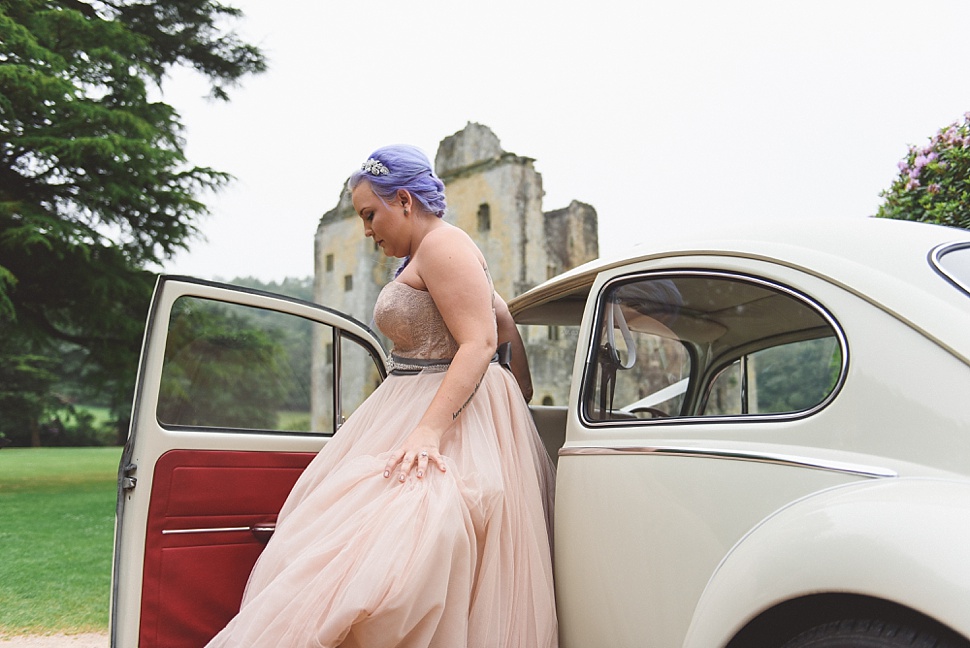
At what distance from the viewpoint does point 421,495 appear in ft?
7.21

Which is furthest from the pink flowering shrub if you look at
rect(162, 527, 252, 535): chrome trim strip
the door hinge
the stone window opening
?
the stone window opening

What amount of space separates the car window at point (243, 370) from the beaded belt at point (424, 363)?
21.2 inches

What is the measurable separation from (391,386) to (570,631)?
3.31 feet

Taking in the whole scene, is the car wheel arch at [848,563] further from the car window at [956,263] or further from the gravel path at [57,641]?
the gravel path at [57,641]

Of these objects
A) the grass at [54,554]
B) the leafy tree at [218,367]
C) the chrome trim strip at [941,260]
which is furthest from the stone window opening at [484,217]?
the chrome trim strip at [941,260]

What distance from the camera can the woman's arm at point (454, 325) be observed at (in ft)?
7.68

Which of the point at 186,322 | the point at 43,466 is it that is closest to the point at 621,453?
the point at 186,322

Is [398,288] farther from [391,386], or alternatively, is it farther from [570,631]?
[570,631]

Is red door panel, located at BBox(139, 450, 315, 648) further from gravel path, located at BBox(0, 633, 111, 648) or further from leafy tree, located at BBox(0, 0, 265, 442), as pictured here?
leafy tree, located at BBox(0, 0, 265, 442)

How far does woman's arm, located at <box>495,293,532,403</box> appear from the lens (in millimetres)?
2998

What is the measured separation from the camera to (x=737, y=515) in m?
1.78

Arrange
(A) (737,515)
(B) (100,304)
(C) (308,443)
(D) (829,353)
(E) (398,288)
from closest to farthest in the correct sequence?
(A) (737,515) < (D) (829,353) < (E) (398,288) < (C) (308,443) < (B) (100,304)

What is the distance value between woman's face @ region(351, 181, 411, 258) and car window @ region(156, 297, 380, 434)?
0.65m

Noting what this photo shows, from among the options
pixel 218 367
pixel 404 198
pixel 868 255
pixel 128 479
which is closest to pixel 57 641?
pixel 128 479
